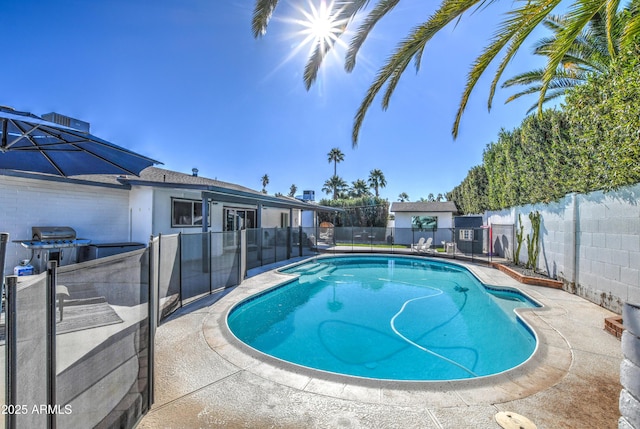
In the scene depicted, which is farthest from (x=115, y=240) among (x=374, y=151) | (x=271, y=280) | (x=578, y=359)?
(x=374, y=151)

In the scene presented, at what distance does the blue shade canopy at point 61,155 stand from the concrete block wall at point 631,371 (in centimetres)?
572

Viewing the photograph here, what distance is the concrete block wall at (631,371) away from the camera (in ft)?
6.24

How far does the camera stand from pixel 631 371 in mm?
1951

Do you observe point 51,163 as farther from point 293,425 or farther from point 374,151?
point 374,151

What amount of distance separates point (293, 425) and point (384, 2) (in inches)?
219

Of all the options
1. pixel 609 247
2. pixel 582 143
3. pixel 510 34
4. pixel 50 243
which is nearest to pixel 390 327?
pixel 609 247

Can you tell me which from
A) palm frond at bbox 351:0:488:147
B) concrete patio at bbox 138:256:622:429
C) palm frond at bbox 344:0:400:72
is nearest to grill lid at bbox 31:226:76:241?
concrete patio at bbox 138:256:622:429

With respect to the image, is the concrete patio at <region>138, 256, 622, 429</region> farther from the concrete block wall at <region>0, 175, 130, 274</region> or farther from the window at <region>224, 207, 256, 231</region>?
the window at <region>224, 207, 256, 231</region>

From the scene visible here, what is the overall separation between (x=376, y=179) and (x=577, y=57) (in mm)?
41773

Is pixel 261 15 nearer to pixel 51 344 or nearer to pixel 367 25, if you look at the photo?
pixel 367 25

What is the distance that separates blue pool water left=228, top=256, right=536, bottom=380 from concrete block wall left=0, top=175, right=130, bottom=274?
22.8ft

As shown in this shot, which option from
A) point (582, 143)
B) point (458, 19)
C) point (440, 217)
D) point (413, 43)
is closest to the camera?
point (458, 19)

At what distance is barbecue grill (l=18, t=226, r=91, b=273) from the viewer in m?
8.12

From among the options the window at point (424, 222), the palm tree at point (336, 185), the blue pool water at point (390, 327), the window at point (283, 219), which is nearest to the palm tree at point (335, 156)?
the palm tree at point (336, 185)
